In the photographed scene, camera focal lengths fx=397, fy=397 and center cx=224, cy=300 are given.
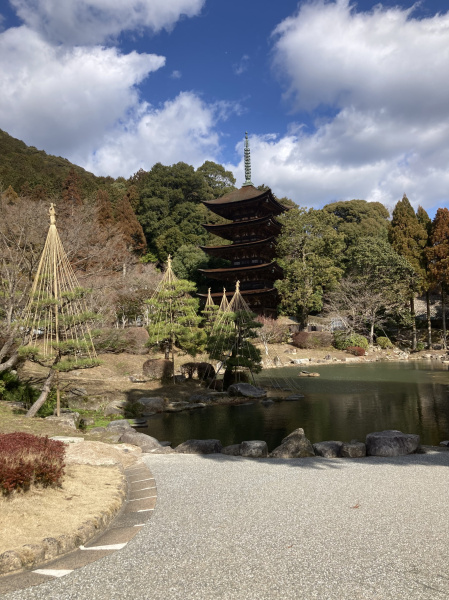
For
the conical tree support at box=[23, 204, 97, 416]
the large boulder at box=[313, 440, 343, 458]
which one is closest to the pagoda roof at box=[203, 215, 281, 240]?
the conical tree support at box=[23, 204, 97, 416]

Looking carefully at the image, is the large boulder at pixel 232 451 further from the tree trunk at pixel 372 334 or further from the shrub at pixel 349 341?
the tree trunk at pixel 372 334

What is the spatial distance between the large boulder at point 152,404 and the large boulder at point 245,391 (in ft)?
10.9

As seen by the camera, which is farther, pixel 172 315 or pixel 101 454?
pixel 172 315

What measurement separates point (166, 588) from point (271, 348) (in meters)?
28.7

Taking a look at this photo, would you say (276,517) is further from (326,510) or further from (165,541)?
(165,541)

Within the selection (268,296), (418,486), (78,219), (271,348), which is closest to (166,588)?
(418,486)

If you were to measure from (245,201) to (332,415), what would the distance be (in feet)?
81.3

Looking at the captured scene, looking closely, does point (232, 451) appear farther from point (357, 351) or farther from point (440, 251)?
point (440, 251)

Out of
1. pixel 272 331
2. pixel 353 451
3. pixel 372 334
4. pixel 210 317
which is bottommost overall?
pixel 353 451

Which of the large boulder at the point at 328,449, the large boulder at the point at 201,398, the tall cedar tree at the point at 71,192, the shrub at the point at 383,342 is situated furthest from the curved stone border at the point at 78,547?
the tall cedar tree at the point at 71,192

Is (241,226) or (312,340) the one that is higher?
(241,226)

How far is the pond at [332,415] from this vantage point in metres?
9.97

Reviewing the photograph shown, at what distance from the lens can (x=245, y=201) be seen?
33.8 m

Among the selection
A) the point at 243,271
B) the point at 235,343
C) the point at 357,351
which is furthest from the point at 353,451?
the point at 243,271
